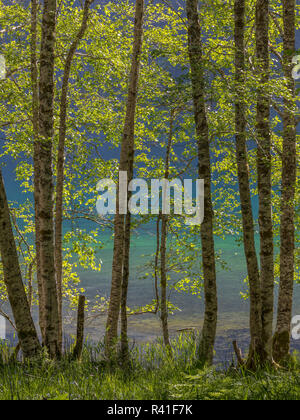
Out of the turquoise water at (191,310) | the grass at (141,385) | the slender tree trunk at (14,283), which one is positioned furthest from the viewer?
the turquoise water at (191,310)

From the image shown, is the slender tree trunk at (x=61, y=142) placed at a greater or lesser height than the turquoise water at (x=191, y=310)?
greater

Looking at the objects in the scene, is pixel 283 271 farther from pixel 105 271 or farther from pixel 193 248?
pixel 105 271

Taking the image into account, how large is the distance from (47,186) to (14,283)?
1.87 metres

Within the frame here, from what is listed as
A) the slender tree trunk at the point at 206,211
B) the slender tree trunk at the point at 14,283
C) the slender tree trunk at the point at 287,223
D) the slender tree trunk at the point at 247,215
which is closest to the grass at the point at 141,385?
the slender tree trunk at the point at 14,283

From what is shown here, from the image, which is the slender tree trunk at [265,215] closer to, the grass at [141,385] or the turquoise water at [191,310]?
the grass at [141,385]

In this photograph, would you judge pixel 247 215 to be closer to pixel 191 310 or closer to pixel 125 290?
pixel 125 290

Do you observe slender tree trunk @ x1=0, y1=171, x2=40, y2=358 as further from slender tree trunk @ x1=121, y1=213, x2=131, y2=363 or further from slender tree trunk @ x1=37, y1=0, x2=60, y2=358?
slender tree trunk @ x1=121, y1=213, x2=131, y2=363

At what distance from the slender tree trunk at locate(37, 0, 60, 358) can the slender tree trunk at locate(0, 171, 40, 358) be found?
512 mm

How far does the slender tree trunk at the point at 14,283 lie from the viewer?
8.04 meters

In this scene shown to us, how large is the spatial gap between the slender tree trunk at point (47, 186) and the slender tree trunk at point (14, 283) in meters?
0.51

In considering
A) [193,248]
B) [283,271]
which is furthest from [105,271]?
[283,271]

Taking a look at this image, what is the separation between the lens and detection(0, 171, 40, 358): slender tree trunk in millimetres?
8039

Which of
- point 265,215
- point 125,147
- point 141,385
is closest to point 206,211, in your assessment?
point 265,215

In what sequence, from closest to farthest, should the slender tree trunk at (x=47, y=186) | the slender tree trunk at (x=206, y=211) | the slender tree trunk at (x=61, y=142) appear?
the slender tree trunk at (x=47, y=186) → the slender tree trunk at (x=206, y=211) → the slender tree trunk at (x=61, y=142)
